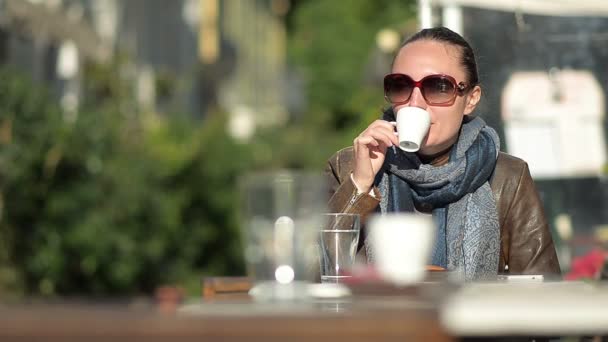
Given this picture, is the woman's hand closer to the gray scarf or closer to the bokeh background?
the gray scarf

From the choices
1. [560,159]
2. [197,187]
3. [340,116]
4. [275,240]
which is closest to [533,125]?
[560,159]

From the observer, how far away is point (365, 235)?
3359 mm

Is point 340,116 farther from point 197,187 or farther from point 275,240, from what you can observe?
point 275,240

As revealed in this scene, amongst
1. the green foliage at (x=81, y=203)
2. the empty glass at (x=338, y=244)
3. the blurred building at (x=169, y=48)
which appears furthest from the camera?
the blurred building at (x=169, y=48)

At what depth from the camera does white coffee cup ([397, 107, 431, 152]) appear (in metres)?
3.14

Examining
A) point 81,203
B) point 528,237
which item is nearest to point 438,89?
point 528,237

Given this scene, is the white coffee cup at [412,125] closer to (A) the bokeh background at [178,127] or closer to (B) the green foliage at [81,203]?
(A) the bokeh background at [178,127]

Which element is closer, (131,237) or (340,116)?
(131,237)

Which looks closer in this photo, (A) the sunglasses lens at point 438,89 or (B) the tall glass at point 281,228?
(B) the tall glass at point 281,228

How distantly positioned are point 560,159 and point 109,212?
5601 mm

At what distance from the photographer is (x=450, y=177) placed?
11.0 ft

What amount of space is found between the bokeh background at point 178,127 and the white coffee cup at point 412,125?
72 cm

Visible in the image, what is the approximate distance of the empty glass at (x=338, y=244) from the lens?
2775 mm

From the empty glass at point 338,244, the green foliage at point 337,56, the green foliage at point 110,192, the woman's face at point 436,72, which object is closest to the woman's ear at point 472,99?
the woman's face at point 436,72
